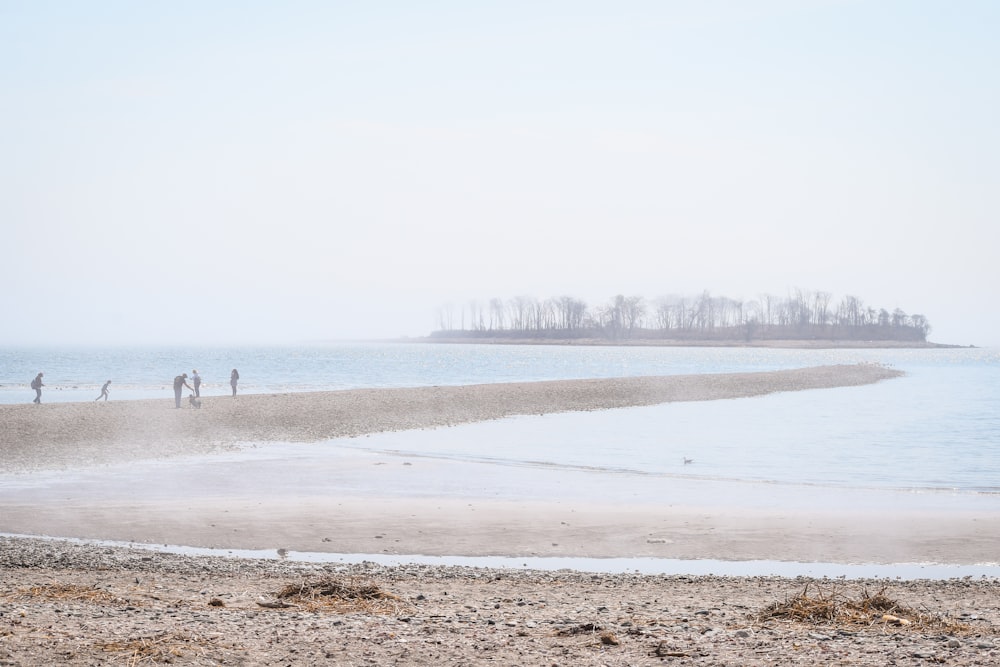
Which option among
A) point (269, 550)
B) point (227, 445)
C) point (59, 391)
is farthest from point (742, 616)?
point (59, 391)

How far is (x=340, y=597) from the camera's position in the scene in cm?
955

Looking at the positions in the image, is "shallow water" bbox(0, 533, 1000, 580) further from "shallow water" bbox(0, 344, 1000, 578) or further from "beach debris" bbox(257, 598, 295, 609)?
"beach debris" bbox(257, 598, 295, 609)

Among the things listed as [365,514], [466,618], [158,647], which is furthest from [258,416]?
[158,647]

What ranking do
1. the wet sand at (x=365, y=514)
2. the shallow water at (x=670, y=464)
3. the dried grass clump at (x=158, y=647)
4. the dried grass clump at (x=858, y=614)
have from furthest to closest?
the shallow water at (x=670, y=464), the wet sand at (x=365, y=514), the dried grass clump at (x=858, y=614), the dried grass clump at (x=158, y=647)

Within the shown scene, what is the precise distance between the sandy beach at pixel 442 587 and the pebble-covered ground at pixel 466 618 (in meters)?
0.03

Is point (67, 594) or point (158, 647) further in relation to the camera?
point (67, 594)

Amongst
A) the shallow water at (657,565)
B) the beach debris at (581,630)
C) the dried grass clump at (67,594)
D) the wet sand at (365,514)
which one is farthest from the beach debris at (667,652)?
the wet sand at (365,514)

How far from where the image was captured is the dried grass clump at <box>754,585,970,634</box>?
27.7 feet

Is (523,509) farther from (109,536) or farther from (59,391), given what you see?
(59,391)

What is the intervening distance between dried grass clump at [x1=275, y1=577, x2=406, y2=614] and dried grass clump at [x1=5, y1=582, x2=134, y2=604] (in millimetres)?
1641

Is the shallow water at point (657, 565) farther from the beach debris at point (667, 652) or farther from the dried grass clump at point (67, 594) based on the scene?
the beach debris at point (667, 652)

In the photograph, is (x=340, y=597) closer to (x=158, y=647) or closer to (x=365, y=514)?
(x=158, y=647)

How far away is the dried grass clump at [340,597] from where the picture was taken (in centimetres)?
919

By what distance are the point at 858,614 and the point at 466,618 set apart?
3.71m
